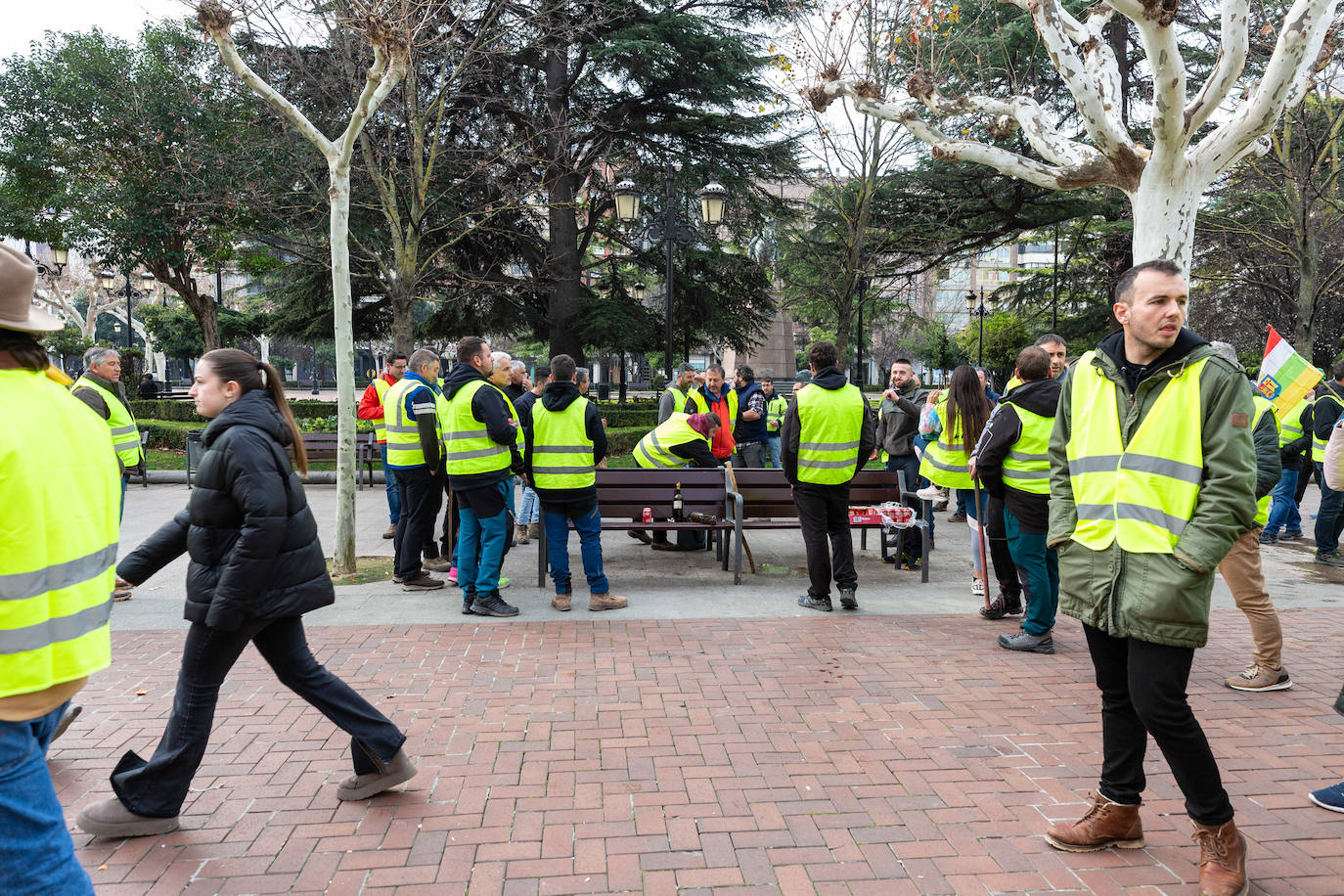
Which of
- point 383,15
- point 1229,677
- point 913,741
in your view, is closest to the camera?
point 913,741

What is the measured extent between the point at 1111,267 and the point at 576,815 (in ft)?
74.4

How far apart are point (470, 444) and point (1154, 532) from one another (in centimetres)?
458

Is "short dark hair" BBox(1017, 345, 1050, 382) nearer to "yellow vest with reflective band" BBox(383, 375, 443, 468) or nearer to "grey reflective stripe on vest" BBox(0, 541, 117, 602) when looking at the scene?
"yellow vest with reflective band" BBox(383, 375, 443, 468)

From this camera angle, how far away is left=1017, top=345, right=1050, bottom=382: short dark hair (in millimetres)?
5695

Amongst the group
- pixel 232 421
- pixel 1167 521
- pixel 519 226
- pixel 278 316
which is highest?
pixel 519 226

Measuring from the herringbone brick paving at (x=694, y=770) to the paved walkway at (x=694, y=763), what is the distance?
0.05ft

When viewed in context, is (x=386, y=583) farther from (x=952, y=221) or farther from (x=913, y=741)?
(x=952, y=221)

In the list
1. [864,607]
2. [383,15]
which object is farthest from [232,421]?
[383,15]

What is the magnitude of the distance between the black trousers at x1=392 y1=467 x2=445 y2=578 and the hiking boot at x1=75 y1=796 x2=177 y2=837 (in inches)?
158

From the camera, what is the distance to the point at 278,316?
68.7 feet

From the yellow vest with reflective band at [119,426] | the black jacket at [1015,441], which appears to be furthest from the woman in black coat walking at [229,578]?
the black jacket at [1015,441]

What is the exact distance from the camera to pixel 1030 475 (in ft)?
18.2

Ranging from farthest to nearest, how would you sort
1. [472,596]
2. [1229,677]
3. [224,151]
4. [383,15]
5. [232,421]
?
[224,151] → [383,15] → [472,596] → [1229,677] → [232,421]

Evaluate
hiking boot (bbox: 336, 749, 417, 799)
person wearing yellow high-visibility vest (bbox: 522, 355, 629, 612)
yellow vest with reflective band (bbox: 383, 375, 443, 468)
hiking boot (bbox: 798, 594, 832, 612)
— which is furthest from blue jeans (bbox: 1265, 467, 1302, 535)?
hiking boot (bbox: 336, 749, 417, 799)
